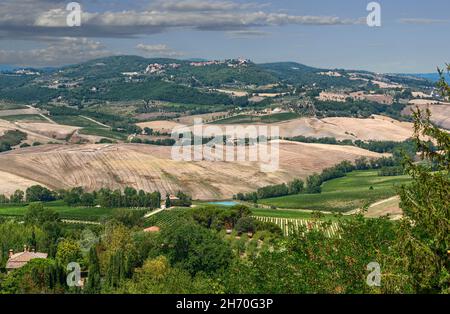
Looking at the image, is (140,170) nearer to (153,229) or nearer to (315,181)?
(315,181)

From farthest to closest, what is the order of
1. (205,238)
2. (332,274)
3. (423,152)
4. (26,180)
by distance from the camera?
(26,180) → (205,238) → (332,274) → (423,152)

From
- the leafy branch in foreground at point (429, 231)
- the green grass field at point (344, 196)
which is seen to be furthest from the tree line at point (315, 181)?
the leafy branch in foreground at point (429, 231)

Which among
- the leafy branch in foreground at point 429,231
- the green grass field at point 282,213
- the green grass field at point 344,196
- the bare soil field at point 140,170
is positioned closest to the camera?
the leafy branch in foreground at point 429,231

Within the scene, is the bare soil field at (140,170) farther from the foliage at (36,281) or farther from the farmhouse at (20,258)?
the foliage at (36,281)

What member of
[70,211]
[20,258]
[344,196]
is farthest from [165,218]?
[344,196]

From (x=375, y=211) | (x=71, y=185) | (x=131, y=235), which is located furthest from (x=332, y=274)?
(x=71, y=185)
